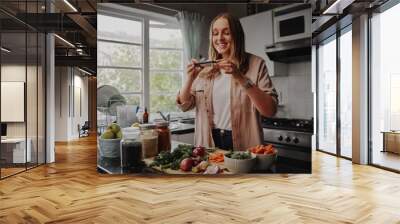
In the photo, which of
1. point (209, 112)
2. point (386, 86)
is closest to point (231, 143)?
Answer: point (209, 112)

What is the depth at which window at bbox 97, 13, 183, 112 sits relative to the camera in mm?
5293

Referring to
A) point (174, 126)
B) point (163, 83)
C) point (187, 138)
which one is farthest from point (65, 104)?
point (187, 138)

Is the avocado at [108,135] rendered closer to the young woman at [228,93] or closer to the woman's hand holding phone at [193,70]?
the young woman at [228,93]

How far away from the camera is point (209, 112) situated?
17.5 feet

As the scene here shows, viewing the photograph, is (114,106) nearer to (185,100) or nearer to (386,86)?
(185,100)

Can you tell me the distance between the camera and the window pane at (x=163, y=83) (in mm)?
5305

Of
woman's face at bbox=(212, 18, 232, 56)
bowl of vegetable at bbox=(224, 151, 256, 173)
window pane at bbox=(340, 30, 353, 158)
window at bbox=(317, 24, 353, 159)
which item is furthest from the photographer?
window at bbox=(317, 24, 353, 159)

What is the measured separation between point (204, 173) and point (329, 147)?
175 inches

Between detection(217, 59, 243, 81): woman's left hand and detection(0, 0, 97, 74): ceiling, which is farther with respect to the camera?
detection(0, 0, 97, 74): ceiling

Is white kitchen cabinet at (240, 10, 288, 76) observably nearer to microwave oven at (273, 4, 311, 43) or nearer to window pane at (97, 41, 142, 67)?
microwave oven at (273, 4, 311, 43)

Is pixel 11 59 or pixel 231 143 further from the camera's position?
pixel 11 59

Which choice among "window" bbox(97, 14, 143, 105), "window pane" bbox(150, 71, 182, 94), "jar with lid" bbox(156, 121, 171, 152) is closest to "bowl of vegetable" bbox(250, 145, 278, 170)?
"jar with lid" bbox(156, 121, 171, 152)

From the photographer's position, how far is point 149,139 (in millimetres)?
5320

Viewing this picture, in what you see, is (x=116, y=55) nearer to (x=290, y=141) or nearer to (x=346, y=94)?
(x=290, y=141)
